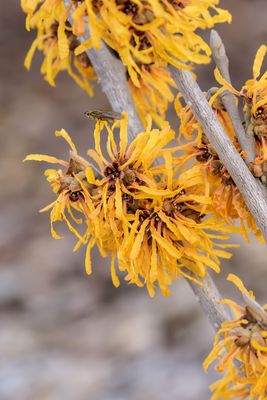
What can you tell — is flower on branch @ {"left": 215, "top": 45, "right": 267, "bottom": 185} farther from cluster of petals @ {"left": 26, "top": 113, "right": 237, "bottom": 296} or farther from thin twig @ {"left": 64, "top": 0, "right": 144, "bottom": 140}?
thin twig @ {"left": 64, "top": 0, "right": 144, "bottom": 140}

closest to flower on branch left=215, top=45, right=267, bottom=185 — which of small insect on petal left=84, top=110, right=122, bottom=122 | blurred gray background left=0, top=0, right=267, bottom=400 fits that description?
small insect on petal left=84, top=110, right=122, bottom=122

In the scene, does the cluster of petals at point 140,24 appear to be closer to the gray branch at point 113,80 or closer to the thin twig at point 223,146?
the thin twig at point 223,146

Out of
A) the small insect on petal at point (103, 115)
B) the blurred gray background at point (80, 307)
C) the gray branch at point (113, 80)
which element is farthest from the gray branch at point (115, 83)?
the blurred gray background at point (80, 307)

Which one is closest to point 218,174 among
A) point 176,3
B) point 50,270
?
point 176,3

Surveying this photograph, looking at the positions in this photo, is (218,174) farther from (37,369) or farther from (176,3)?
(37,369)

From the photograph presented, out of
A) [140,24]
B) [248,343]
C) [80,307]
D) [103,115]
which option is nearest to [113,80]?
[103,115]
